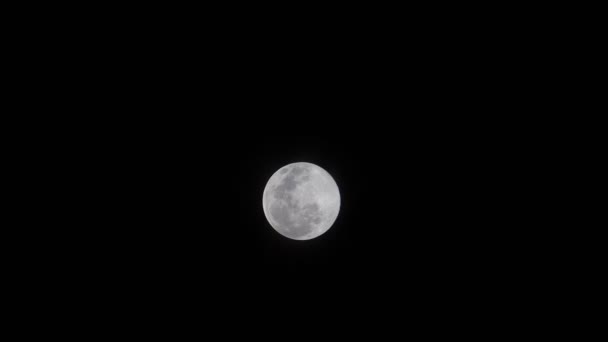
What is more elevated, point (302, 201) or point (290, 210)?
point (302, 201)

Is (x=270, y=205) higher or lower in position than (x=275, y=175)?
lower

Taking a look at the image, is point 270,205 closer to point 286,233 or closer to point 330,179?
point 286,233

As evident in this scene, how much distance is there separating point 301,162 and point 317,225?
0.93 metres

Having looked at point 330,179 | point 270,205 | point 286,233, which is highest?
point 330,179

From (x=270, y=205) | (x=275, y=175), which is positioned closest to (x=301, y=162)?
(x=275, y=175)

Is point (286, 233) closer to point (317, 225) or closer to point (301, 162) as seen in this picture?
point (317, 225)

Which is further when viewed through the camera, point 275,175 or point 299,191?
point 275,175

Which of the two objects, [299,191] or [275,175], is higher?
[275,175]

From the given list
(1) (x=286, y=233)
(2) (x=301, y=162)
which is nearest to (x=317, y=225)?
(1) (x=286, y=233)

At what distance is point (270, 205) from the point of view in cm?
460

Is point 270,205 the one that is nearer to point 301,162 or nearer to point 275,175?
point 275,175

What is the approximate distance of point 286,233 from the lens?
457 centimetres

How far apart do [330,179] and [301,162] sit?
19.1 inches

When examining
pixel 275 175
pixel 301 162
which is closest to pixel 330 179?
pixel 301 162
